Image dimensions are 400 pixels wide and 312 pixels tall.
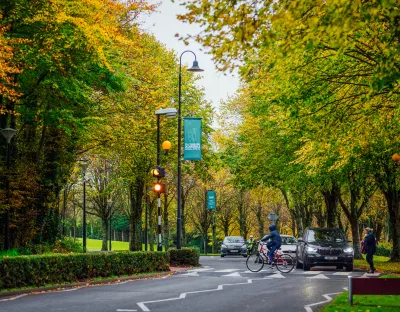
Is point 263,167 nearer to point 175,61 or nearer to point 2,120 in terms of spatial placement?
point 175,61

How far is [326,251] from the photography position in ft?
85.9

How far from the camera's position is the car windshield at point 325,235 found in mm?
26906

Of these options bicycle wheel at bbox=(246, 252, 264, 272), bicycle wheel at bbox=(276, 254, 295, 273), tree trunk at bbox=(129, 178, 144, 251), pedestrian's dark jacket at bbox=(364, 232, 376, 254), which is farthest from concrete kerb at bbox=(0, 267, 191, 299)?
tree trunk at bbox=(129, 178, 144, 251)

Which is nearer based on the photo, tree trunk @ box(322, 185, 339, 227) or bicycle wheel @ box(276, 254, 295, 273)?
bicycle wheel @ box(276, 254, 295, 273)

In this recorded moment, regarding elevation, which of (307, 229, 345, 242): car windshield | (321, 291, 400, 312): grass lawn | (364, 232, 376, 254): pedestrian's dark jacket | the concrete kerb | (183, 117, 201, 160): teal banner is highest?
(183, 117, 201, 160): teal banner

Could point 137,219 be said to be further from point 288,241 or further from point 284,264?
point 284,264

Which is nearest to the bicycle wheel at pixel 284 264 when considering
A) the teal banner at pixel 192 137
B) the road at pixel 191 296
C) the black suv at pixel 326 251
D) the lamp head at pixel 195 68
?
the black suv at pixel 326 251

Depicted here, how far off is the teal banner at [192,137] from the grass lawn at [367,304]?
12.5 meters

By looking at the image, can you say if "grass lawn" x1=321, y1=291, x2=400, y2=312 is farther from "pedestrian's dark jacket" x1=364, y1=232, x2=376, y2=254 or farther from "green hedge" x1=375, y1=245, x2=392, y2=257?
"green hedge" x1=375, y1=245, x2=392, y2=257

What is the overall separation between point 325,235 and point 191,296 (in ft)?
43.8

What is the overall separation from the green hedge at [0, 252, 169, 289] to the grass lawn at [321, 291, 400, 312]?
809 cm

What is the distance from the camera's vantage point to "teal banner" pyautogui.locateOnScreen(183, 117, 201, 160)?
86.6ft

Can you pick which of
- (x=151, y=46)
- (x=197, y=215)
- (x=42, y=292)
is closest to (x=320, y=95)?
(x=42, y=292)

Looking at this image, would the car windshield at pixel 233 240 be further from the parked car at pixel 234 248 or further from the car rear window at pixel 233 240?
the parked car at pixel 234 248
